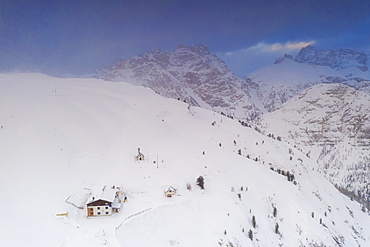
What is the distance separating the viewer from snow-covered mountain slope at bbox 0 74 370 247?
26344mm

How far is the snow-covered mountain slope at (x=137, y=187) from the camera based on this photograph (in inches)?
1037

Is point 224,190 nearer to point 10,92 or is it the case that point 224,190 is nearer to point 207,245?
point 207,245

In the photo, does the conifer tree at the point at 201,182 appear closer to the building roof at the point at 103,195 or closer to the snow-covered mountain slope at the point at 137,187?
the snow-covered mountain slope at the point at 137,187

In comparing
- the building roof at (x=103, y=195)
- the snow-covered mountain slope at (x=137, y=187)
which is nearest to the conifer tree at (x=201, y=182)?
the snow-covered mountain slope at (x=137, y=187)

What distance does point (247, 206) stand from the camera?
40375 millimetres

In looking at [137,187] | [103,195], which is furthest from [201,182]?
[103,195]

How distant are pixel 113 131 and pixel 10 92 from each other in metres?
26.1

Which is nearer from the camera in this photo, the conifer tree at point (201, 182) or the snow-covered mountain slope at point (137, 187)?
the snow-covered mountain slope at point (137, 187)

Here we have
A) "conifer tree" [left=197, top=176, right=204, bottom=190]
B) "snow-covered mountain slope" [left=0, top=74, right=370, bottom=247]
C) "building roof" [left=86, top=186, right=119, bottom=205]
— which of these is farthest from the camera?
"conifer tree" [left=197, top=176, right=204, bottom=190]

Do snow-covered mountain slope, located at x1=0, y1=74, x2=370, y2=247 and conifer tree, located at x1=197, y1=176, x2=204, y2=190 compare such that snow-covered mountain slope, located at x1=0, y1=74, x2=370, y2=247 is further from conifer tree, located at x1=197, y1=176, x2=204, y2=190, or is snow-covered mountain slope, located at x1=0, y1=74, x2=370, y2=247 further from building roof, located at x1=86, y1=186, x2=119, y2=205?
building roof, located at x1=86, y1=186, x2=119, y2=205

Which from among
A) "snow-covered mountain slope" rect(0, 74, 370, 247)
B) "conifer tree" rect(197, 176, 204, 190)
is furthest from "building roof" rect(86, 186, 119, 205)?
"conifer tree" rect(197, 176, 204, 190)

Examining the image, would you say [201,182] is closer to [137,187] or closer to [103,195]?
[137,187]

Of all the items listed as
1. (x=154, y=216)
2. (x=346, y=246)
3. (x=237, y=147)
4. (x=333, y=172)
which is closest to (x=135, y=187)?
(x=154, y=216)

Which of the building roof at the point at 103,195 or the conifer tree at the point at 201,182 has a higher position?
the building roof at the point at 103,195
